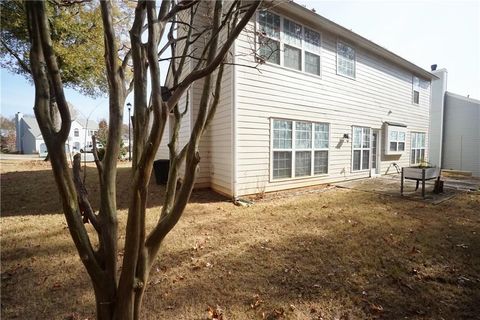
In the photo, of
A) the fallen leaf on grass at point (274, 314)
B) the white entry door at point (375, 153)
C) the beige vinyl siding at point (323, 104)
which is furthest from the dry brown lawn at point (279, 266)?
the white entry door at point (375, 153)

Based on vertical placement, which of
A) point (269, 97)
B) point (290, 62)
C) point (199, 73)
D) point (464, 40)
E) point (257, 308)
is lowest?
point (257, 308)

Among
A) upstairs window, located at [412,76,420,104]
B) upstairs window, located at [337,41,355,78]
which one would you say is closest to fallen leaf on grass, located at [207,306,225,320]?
upstairs window, located at [337,41,355,78]

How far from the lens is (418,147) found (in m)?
13.4

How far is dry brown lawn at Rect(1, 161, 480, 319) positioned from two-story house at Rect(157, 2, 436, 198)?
2.07 metres

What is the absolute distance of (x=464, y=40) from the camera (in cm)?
893

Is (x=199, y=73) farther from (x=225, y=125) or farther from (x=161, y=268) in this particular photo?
(x=225, y=125)

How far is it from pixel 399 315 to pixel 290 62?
23.1ft

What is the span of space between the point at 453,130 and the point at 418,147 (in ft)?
17.0

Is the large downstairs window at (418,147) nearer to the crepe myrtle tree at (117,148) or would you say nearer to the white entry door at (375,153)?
the white entry door at (375,153)

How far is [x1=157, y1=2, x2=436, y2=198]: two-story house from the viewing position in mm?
6723

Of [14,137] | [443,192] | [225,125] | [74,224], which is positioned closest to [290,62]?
[225,125]

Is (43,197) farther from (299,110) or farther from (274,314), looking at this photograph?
(299,110)

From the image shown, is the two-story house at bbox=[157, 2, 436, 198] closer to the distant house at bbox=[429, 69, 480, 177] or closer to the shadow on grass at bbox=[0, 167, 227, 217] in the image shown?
the shadow on grass at bbox=[0, 167, 227, 217]

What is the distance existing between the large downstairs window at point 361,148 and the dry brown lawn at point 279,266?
14.5 feet
